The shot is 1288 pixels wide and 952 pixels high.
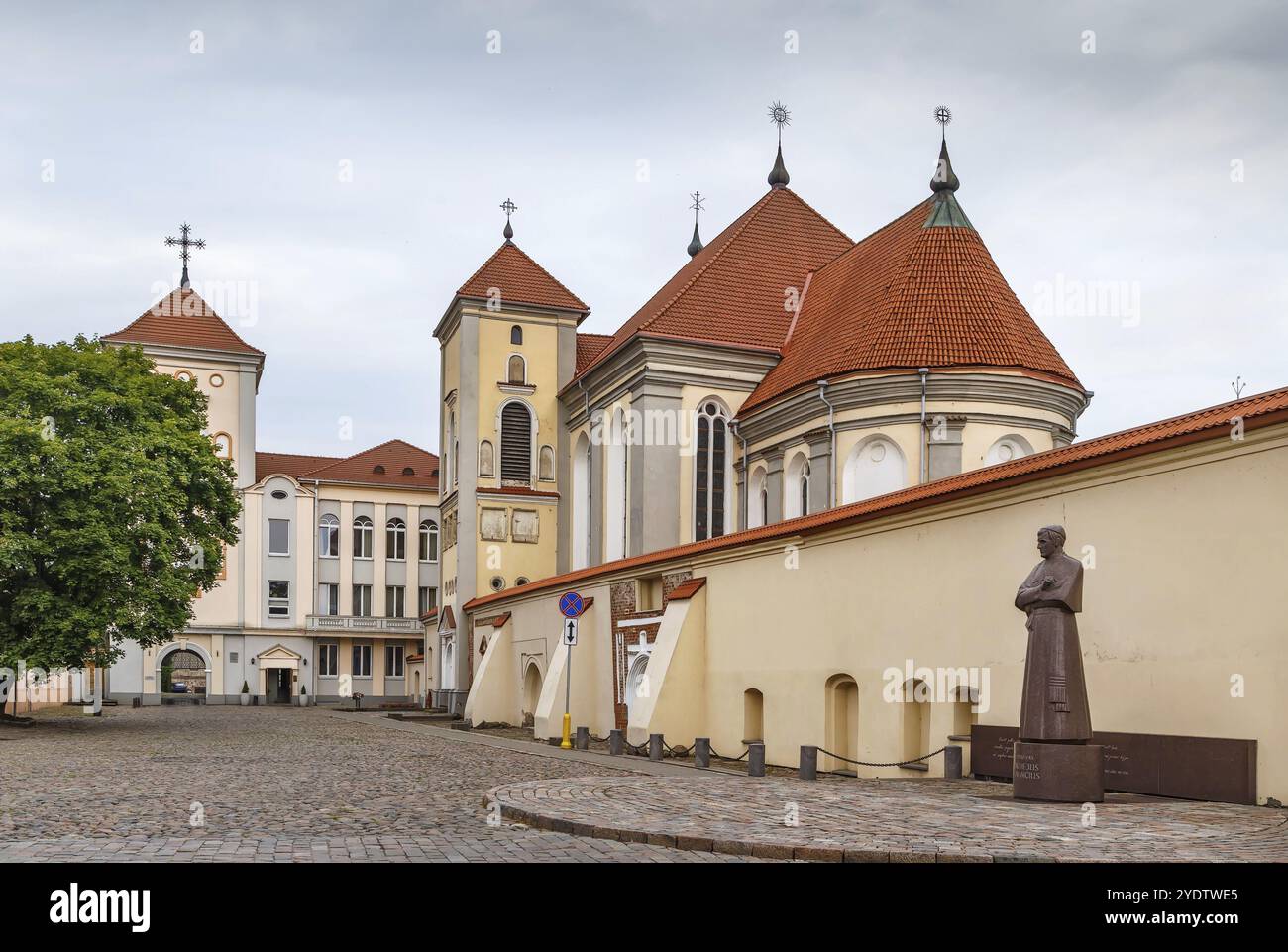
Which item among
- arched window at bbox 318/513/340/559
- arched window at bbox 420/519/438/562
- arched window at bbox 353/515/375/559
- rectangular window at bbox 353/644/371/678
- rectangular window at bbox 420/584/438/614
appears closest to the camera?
arched window at bbox 318/513/340/559

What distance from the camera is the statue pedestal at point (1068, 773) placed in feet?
37.9

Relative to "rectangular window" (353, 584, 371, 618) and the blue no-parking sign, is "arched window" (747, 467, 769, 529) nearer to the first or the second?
the blue no-parking sign

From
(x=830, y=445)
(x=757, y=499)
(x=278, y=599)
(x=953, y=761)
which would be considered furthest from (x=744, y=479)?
Result: (x=278, y=599)

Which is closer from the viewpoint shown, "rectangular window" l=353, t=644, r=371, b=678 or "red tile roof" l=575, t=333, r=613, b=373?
"red tile roof" l=575, t=333, r=613, b=373

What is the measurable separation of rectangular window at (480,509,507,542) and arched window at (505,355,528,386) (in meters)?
4.62

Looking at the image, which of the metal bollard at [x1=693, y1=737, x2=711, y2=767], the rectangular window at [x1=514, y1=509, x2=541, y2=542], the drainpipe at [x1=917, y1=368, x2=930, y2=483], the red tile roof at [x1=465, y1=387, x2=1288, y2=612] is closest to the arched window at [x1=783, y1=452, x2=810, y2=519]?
the drainpipe at [x1=917, y1=368, x2=930, y2=483]

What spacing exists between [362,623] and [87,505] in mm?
37446

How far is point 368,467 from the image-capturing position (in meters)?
65.8

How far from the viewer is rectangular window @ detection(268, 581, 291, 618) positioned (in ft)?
203

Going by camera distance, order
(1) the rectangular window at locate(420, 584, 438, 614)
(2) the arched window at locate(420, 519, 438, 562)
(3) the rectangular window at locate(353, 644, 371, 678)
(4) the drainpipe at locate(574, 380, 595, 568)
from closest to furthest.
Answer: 1. (4) the drainpipe at locate(574, 380, 595, 568)
2. (3) the rectangular window at locate(353, 644, 371, 678)
3. (1) the rectangular window at locate(420, 584, 438, 614)
4. (2) the arched window at locate(420, 519, 438, 562)

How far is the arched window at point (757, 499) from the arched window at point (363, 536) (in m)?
32.2

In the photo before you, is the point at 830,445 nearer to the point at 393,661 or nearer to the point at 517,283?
the point at 517,283

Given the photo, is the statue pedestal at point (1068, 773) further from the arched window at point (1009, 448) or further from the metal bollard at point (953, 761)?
the arched window at point (1009, 448)
